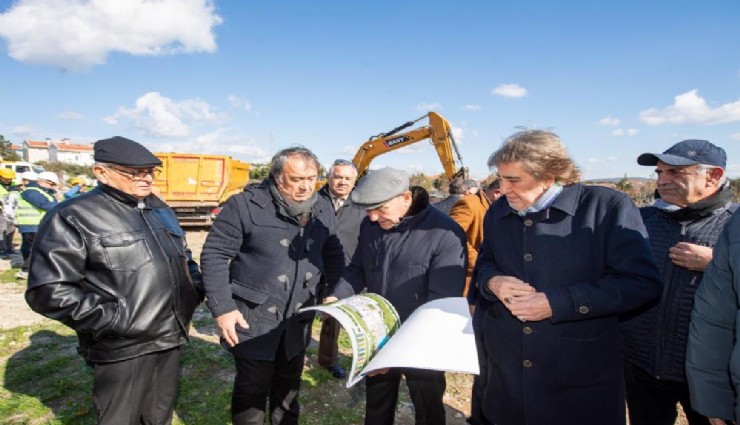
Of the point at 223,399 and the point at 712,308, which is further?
the point at 223,399

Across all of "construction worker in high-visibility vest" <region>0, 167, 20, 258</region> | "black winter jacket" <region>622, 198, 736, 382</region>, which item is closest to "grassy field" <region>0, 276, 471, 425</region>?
"black winter jacket" <region>622, 198, 736, 382</region>

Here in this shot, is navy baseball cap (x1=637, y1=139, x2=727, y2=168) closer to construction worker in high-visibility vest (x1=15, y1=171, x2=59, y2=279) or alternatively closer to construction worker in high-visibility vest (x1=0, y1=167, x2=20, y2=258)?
construction worker in high-visibility vest (x1=15, y1=171, x2=59, y2=279)

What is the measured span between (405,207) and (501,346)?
0.87 meters

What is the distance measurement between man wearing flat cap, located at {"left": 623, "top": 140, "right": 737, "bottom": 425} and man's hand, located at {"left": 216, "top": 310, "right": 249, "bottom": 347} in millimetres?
2065

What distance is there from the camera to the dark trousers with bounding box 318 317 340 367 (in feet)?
13.2

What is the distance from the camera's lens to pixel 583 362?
1.66 meters

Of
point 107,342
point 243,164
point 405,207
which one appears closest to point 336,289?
point 405,207

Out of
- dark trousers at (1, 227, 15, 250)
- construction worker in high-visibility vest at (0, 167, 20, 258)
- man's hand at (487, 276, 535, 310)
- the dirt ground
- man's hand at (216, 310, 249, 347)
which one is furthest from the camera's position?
dark trousers at (1, 227, 15, 250)

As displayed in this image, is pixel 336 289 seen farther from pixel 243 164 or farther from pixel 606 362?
pixel 243 164

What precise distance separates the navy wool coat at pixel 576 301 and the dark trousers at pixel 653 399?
64 centimetres

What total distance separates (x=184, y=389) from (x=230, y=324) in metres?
1.75

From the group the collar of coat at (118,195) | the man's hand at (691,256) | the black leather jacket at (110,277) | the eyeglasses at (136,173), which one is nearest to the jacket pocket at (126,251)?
the black leather jacket at (110,277)

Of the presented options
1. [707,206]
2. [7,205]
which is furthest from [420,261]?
[7,205]

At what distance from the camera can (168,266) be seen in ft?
7.47
